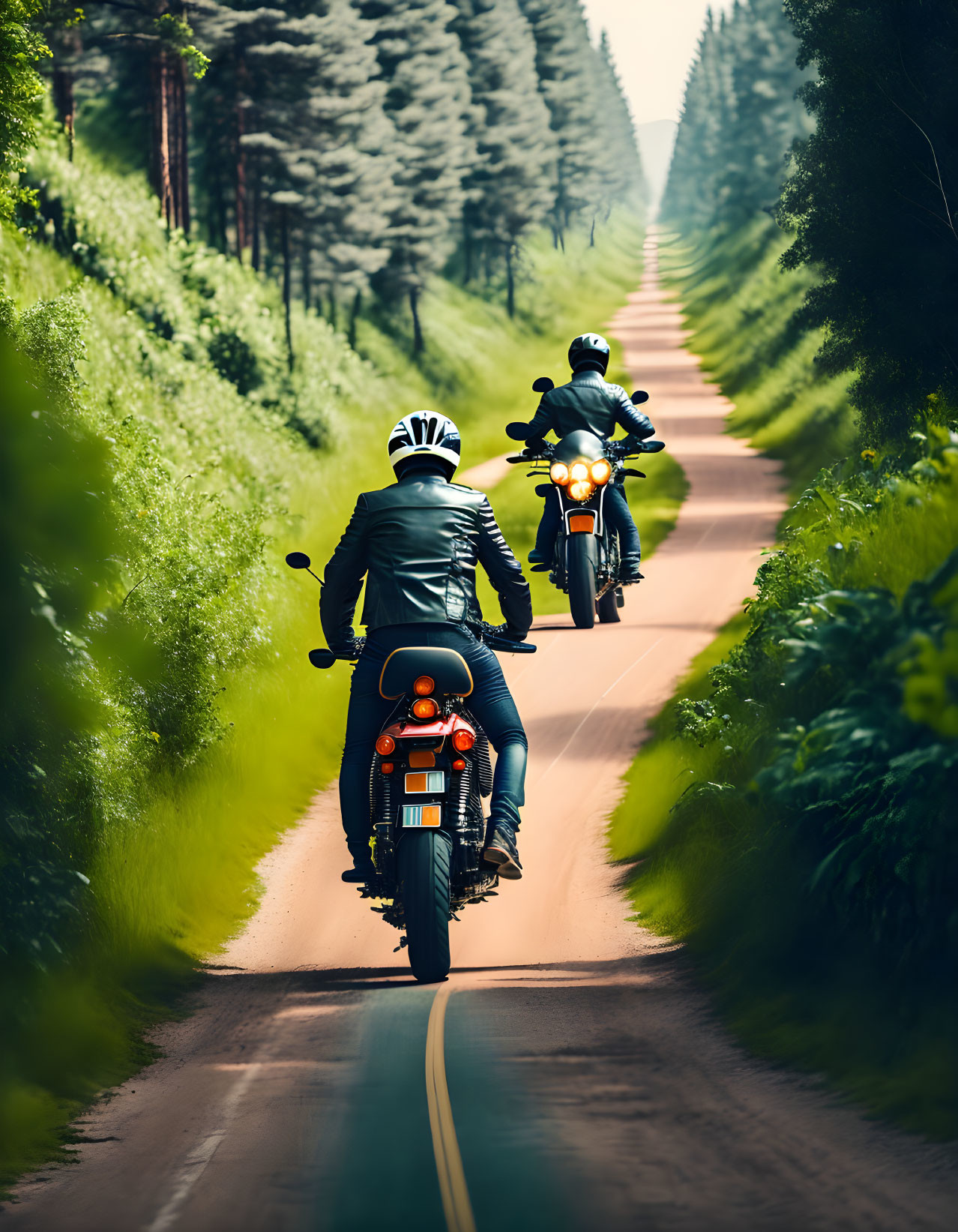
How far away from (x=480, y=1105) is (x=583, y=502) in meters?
8.28

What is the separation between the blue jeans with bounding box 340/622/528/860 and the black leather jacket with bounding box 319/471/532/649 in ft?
0.34

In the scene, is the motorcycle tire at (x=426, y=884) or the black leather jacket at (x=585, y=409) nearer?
the motorcycle tire at (x=426, y=884)

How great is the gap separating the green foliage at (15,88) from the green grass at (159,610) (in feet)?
5.47

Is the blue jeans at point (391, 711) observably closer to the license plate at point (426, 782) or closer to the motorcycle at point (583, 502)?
the license plate at point (426, 782)

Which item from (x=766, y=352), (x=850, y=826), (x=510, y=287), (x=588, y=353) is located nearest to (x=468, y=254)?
(x=510, y=287)

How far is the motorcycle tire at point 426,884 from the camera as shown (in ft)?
25.8

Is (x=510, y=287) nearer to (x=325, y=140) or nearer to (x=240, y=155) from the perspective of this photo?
(x=325, y=140)

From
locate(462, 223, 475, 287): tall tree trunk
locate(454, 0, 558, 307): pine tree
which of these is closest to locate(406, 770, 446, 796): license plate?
locate(454, 0, 558, 307): pine tree

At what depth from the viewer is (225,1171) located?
6.15m

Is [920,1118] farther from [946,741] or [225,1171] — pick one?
[225,1171]

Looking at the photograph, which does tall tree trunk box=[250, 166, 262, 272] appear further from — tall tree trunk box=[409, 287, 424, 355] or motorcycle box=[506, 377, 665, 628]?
motorcycle box=[506, 377, 665, 628]

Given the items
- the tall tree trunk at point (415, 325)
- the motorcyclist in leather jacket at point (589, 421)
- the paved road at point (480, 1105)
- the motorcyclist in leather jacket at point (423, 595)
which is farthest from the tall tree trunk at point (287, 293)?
the motorcyclist in leather jacket at point (423, 595)

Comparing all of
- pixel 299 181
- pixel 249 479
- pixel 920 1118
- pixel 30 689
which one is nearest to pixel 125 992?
pixel 30 689

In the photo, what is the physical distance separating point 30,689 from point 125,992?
3.12 m
